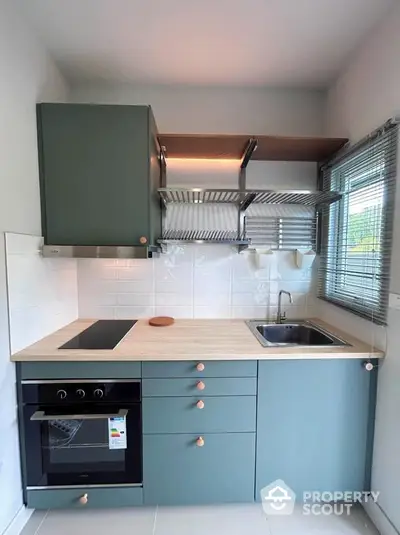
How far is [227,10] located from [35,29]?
1.01 metres

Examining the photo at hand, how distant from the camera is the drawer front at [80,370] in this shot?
134 centimetres

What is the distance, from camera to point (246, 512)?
4.81ft

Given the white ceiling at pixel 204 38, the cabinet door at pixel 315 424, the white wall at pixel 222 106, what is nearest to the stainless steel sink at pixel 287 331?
the cabinet door at pixel 315 424

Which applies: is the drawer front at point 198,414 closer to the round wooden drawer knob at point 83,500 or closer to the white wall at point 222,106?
the round wooden drawer knob at point 83,500

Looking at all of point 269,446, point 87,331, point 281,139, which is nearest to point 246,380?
point 269,446

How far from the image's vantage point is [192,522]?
140cm

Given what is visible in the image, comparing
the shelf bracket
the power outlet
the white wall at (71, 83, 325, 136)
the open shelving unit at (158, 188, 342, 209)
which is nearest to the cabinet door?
the power outlet

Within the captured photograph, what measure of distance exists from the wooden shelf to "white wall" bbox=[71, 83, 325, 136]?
0.62 ft

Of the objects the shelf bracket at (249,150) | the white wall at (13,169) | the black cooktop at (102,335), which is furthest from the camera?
the shelf bracket at (249,150)

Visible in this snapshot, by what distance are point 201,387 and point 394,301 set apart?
1010 mm

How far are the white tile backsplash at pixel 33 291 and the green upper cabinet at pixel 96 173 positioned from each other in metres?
0.17

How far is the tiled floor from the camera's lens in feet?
4.46

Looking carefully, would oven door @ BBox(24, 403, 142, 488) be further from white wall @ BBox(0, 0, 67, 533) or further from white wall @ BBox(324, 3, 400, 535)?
white wall @ BBox(324, 3, 400, 535)

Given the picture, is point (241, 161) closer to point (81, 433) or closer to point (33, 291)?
point (33, 291)
